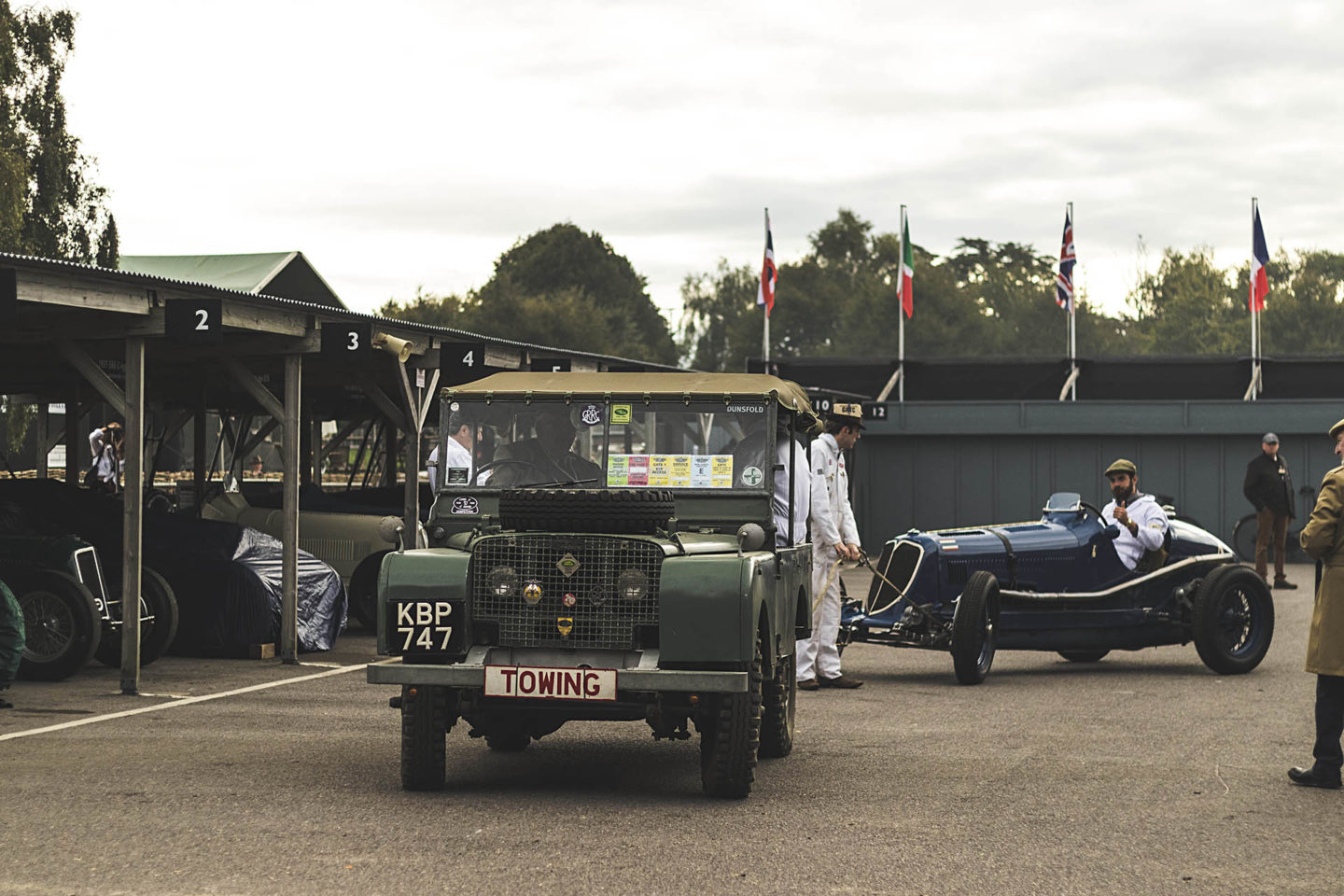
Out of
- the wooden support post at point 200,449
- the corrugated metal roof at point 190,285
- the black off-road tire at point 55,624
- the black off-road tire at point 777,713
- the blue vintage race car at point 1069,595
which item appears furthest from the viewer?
the wooden support post at point 200,449

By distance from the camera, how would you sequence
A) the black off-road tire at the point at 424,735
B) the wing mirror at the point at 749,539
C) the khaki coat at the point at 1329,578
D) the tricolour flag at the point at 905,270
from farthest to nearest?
the tricolour flag at the point at 905,270 < the khaki coat at the point at 1329,578 < the wing mirror at the point at 749,539 < the black off-road tire at the point at 424,735

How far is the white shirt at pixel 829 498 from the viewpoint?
37.2ft

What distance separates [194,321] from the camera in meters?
11.4

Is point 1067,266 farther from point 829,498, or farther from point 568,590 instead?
point 568,590

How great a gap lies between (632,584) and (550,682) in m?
0.55

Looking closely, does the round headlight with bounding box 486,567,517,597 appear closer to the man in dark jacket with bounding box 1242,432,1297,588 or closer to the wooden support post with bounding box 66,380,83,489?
the wooden support post with bounding box 66,380,83,489

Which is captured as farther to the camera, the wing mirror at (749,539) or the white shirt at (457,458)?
the white shirt at (457,458)

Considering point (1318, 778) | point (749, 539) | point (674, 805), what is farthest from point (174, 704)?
point (1318, 778)

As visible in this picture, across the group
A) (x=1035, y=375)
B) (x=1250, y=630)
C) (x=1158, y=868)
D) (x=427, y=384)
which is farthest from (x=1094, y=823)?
(x=1035, y=375)

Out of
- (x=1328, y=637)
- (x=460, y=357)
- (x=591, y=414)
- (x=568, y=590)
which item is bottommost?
(x=1328, y=637)

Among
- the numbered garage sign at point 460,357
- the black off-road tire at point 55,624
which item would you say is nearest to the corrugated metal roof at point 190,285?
the numbered garage sign at point 460,357

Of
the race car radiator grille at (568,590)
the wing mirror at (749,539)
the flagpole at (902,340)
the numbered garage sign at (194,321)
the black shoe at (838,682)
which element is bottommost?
the black shoe at (838,682)

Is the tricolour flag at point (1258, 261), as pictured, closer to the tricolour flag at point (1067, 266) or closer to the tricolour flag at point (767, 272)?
the tricolour flag at point (1067, 266)

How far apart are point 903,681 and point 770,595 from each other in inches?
195
